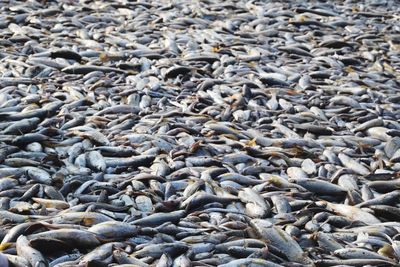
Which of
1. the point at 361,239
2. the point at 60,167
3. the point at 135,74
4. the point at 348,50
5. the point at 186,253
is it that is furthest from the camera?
the point at 348,50

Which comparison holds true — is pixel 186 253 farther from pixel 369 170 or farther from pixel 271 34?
pixel 271 34

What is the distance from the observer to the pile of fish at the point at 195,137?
12.0ft

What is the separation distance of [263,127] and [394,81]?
6.64 feet

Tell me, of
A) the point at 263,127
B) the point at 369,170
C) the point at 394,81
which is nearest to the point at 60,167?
the point at 263,127

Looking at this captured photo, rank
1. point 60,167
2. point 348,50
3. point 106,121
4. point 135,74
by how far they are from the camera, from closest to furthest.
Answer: point 60,167
point 106,121
point 135,74
point 348,50

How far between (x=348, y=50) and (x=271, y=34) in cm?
94

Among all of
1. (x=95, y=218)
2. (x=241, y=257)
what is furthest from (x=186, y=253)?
(x=95, y=218)

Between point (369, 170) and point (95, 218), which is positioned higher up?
point (95, 218)

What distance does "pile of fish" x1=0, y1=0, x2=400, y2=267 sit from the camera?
366 centimetres

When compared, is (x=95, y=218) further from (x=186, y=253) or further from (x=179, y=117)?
(x=179, y=117)

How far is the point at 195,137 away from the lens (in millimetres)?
5168

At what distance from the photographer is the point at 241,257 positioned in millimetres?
3564

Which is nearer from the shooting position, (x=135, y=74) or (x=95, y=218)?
(x=95, y=218)

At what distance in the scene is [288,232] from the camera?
3.86m
